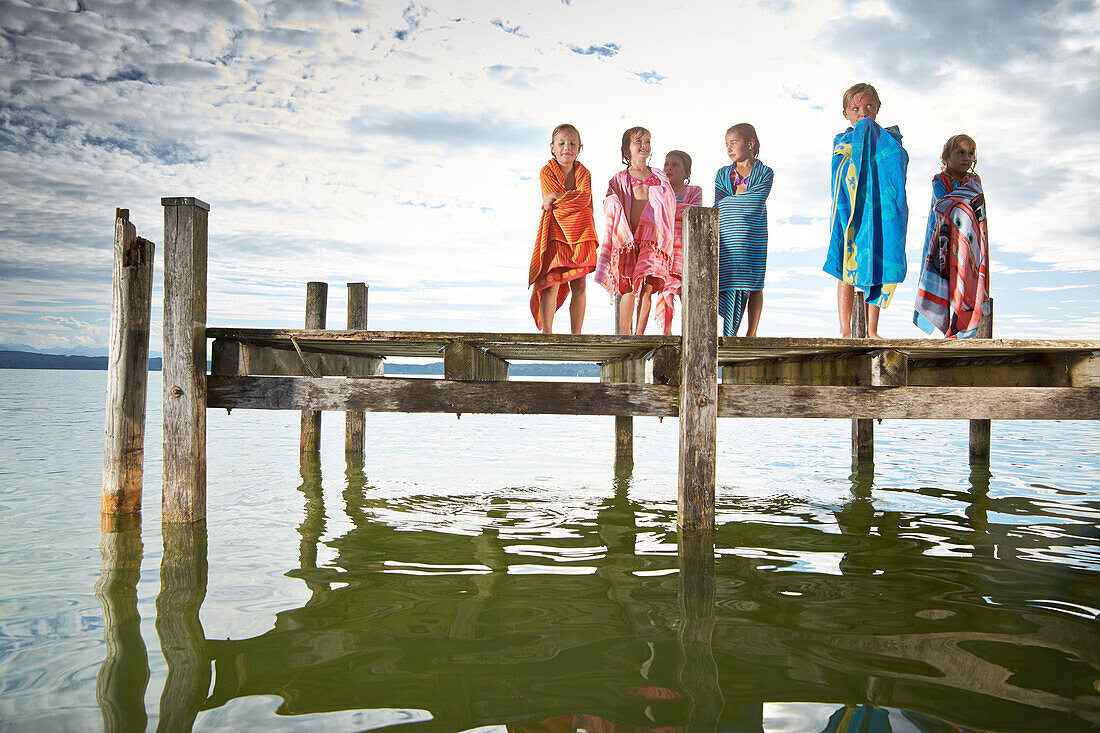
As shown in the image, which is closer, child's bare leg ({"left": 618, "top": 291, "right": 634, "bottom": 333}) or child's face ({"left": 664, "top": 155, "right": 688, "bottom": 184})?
child's bare leg ({"left": 618, "top": 291, "right": 634, "bottom": 333})

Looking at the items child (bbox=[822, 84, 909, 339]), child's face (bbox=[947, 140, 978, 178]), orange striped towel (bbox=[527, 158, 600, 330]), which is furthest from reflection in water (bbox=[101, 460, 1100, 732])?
child's face (bbox=[947, 140, 978, 178])

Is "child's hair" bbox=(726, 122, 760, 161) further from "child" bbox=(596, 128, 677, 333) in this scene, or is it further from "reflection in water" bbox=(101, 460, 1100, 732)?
"reflection in water" bbox=(101, 460, 1100, 732)

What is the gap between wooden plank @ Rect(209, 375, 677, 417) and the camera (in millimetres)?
5184

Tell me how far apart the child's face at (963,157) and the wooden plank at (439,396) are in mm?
3798

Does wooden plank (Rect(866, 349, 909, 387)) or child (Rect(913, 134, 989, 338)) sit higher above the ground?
child (Rect(913, 134, 989, 338))

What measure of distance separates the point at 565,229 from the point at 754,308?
6.33ft

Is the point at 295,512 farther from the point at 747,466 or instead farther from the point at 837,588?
the point at 747,466

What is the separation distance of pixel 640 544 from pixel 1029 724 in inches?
116

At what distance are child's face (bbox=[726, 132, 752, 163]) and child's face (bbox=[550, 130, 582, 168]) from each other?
147 cm

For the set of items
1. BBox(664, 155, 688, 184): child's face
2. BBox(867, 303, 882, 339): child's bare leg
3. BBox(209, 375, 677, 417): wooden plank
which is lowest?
BBox(209, 375, 677, 417): wooden plank

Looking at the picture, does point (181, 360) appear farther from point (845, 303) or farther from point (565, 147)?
point (845, 303)

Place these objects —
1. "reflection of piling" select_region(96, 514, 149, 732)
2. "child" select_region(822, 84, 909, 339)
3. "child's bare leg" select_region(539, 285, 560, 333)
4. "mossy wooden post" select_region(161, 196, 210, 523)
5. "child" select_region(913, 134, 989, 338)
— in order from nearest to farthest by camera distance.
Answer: "reflection of piling" select_region(96, 514, 149, 732), "mossy wooden post" select_region(161, 196, 210, 523), "child" select_region(822, 84, 909, 339), "child" select_region(913, 134, 989, 338), "child's bare leg" select_region(539, 285, 560, 333)

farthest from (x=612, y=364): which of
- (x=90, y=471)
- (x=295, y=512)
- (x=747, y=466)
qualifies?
(x=90, y=471)

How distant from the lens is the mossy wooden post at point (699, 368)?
4.95 m
